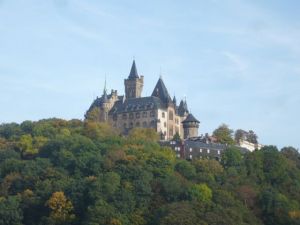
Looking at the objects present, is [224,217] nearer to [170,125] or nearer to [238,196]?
[238,196]

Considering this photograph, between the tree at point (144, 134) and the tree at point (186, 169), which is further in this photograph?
the tree at point (144, 134)

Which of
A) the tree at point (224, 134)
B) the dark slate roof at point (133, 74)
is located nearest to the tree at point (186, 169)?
the tree at point (224, 134)

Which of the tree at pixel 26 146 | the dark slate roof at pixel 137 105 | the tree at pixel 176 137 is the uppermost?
the dark slate roof at pixel 137 105

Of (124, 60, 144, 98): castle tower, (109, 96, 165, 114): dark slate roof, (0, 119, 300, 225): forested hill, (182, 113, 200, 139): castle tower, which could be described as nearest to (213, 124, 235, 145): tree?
(182, 113, 200, 139): castle tower

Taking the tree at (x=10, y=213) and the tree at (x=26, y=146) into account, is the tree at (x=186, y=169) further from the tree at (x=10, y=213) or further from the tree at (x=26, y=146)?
the tree at (x=10, y=213)

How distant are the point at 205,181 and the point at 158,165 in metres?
5.66

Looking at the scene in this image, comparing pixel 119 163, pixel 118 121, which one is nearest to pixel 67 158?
pixel 119 163

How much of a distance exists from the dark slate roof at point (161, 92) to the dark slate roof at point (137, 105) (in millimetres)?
1333

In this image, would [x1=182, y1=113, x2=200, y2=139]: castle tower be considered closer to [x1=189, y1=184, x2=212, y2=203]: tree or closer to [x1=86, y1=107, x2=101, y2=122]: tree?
[x1=86, y1=107, x2=101, y2=122]: tree

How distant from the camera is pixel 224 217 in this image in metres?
83.1

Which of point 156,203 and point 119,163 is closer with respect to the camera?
point 156,203

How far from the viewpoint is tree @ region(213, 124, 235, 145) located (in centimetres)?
12336

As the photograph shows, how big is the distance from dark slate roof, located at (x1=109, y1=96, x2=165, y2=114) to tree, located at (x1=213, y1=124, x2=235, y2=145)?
29.8ft

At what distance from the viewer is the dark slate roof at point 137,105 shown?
410 ft
